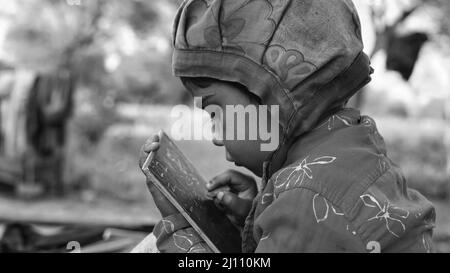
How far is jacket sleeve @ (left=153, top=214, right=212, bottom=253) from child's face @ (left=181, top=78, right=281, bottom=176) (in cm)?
22

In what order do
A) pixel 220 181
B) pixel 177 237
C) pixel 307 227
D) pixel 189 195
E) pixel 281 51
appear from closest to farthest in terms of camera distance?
pixel 307 227
pixel 281 51
pixel 177 237
pixel 189 195
pixel 220 181

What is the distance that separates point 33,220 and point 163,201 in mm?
2006

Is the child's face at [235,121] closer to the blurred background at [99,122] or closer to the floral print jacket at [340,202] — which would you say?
the floral print jacket at [340,202]

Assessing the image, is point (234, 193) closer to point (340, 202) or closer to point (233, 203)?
point (233, 203)

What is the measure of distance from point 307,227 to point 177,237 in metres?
0.43

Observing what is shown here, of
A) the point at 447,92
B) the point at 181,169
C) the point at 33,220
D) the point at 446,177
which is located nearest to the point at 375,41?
the point at 446,177

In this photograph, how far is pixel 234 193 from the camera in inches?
69.6

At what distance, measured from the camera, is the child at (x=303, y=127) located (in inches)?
44.5

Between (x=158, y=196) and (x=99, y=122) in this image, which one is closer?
(x=158, y=196)

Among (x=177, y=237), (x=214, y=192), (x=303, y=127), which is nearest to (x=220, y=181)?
(x=214, y=192)

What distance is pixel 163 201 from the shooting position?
150cm

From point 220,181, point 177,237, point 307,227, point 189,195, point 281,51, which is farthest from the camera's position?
point 220,181

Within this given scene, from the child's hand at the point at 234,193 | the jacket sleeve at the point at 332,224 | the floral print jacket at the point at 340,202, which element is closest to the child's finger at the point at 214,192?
the child's hand at the point at 234,193

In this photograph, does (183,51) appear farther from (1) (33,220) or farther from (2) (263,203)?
(1) (33,220)
